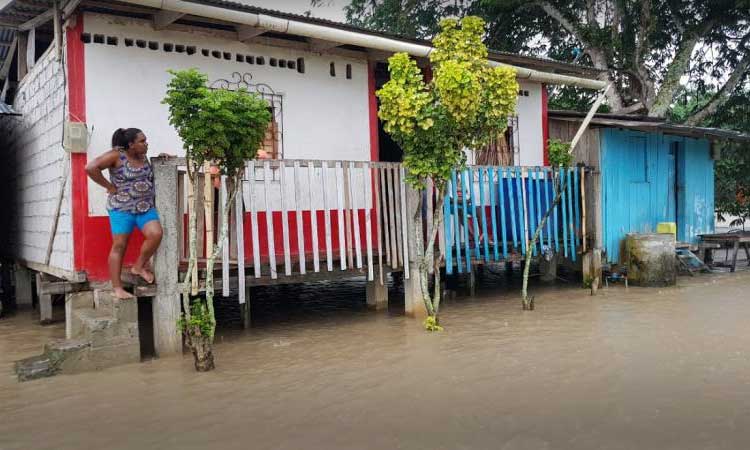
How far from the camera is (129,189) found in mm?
6039

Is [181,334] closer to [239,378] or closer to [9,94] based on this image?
[239,378]

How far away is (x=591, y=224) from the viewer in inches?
421

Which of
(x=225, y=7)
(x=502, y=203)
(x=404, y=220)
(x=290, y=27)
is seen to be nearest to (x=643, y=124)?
(x=502, y=203)

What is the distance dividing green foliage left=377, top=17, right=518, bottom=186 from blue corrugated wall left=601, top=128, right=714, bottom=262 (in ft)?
16.2

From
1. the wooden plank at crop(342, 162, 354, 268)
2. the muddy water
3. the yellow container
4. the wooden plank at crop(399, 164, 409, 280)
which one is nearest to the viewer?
the muddy water

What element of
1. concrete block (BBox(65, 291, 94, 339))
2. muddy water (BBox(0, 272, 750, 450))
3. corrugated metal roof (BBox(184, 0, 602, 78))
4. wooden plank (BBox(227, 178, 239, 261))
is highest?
corrugated metal roof (BBox(184, 0, 602, 78))

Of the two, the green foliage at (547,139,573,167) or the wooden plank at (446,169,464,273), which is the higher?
the green foliage at (547,139,573,167)

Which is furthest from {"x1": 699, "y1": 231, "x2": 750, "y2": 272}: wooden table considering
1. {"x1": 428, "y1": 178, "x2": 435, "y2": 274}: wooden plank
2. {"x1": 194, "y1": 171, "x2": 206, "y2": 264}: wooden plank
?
{"x1": 194, "y1": 171, "x2": 206, "y2": 264}: wooden plank

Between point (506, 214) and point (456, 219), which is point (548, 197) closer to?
point (506, 214)

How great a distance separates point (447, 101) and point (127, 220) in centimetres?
349

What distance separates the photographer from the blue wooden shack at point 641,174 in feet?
35.7

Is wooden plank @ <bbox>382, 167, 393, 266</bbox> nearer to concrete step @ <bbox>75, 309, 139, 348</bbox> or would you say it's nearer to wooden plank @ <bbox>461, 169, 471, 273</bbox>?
wooden plank @ <bbox>461, 169, 471, 273</bbox>

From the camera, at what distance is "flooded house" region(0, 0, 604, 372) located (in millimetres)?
6520

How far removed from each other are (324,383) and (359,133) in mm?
4520
